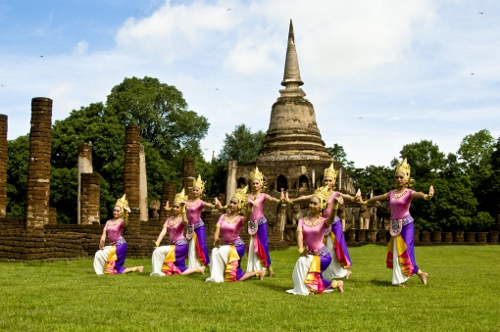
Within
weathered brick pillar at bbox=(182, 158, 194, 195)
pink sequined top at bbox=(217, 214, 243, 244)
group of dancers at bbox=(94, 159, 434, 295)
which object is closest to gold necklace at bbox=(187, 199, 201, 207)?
group of dancers at bbox=(94, 159, 434, 295)

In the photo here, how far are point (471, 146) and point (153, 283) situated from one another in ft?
146

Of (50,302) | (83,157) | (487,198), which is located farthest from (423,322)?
(487,198)

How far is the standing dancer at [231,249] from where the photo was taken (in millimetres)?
10477

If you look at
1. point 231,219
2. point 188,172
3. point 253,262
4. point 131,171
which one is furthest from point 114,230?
point 188,172

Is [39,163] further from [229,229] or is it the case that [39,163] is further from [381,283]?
[381,283]

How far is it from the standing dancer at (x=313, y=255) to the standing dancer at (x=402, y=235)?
1.26 meters

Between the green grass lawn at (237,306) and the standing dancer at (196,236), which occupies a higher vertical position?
the standing dancer at (196,236)

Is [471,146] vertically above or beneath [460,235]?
above

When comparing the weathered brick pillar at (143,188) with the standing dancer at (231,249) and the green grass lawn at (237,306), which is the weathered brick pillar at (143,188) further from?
the green grass lawn at (237,306)

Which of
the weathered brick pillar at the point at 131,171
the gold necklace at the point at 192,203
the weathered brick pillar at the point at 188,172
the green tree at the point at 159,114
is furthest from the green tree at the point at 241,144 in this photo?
the gold necklace at the point at 192,203

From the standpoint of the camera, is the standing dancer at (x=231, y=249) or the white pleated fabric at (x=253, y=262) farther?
the white pleated fabric at (x=253, y=262)

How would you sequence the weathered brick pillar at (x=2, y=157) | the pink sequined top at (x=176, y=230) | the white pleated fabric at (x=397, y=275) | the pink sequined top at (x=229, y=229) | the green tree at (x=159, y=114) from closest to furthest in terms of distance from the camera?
1. the white pleated fabric at (x=397, y=275)
2. the pink sequined top at (x=229, y=229)
3. the pink sequined top at (x=176, y=230)
4. the weathered brick pillar at (x=2, y=157)
5. the green tree at (x=159, y=114)

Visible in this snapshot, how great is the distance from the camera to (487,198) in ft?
135

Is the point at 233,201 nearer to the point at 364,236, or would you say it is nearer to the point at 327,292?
the point at 327,292
